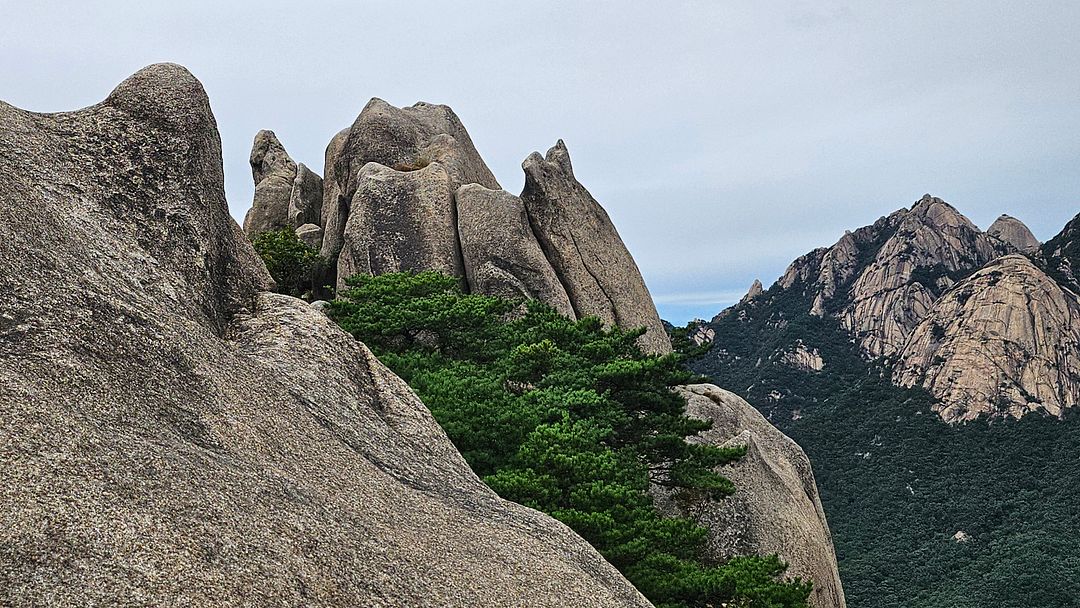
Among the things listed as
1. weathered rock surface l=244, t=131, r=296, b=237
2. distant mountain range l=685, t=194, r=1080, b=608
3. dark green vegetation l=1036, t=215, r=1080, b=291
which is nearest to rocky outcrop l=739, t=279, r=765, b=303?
distant mountain range l=685, t=194, r=1080, b=608

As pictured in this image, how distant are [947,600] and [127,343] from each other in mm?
43554

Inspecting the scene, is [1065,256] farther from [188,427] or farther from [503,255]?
[188,427]

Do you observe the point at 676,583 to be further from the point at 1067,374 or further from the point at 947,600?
the point at 1067,374

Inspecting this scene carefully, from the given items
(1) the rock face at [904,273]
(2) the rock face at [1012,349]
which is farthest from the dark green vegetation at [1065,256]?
(1) the rock face at [904,273]

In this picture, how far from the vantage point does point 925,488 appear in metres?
61.8

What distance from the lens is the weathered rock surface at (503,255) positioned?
23.7 metres

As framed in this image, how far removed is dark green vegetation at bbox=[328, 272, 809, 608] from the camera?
1212cm

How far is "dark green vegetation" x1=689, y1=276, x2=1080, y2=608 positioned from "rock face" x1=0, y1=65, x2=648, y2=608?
39.9 meters

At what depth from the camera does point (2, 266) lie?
6.36m

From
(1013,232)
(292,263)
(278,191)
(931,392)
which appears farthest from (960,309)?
(292,263)

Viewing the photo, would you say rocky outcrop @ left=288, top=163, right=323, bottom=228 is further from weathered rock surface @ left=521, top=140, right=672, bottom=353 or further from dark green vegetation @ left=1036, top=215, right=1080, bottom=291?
dark green vegetation @ left=1036, top=215, right=1080, bottom=291

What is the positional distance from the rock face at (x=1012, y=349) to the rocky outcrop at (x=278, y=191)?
5728 cm

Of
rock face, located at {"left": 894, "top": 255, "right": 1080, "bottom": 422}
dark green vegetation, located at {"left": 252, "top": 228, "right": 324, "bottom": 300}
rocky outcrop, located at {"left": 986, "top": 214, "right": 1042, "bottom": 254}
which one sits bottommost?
dark green vegetation, located at {"left": 252, "top": 228, "right": 324, "bottom": 300}

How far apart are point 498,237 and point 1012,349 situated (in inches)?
2400
